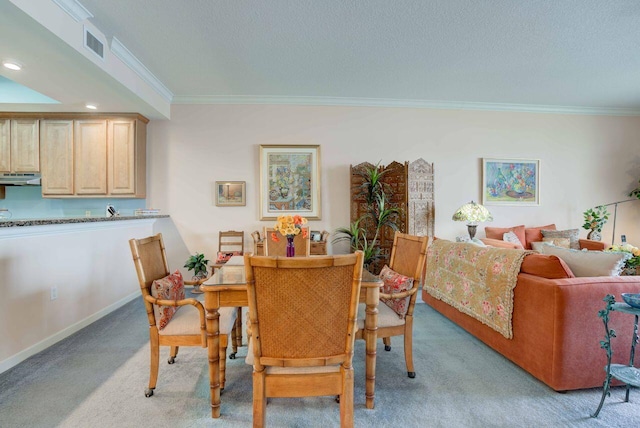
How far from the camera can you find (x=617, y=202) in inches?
181

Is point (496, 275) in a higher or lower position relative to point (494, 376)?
higher

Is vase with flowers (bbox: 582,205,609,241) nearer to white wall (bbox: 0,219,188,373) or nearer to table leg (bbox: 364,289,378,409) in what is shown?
table leg (bbox: 364,289,378,409)

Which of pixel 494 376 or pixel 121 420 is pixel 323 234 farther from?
pixel 121 420

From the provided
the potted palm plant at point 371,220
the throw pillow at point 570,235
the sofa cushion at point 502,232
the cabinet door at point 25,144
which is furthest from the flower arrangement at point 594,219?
the cabinet door at point 25,144

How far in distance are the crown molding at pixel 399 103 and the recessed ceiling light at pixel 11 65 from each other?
1.65m

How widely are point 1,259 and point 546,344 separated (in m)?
3.73

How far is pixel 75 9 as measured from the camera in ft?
7.45

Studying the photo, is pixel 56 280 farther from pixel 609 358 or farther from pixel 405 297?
pixel 609 358

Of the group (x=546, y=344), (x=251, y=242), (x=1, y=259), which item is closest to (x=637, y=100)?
(x=546, y=344)

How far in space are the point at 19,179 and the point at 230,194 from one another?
269 centimetres

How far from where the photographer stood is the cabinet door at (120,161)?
149 inches

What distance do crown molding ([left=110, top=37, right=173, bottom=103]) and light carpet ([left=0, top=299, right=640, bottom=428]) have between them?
282 centimetres

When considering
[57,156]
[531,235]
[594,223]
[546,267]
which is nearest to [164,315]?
[546,267]

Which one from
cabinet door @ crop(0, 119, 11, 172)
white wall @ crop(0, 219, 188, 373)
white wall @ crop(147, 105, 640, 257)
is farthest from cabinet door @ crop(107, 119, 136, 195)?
cabinet door @ crop(0, 119, 11, 172)
